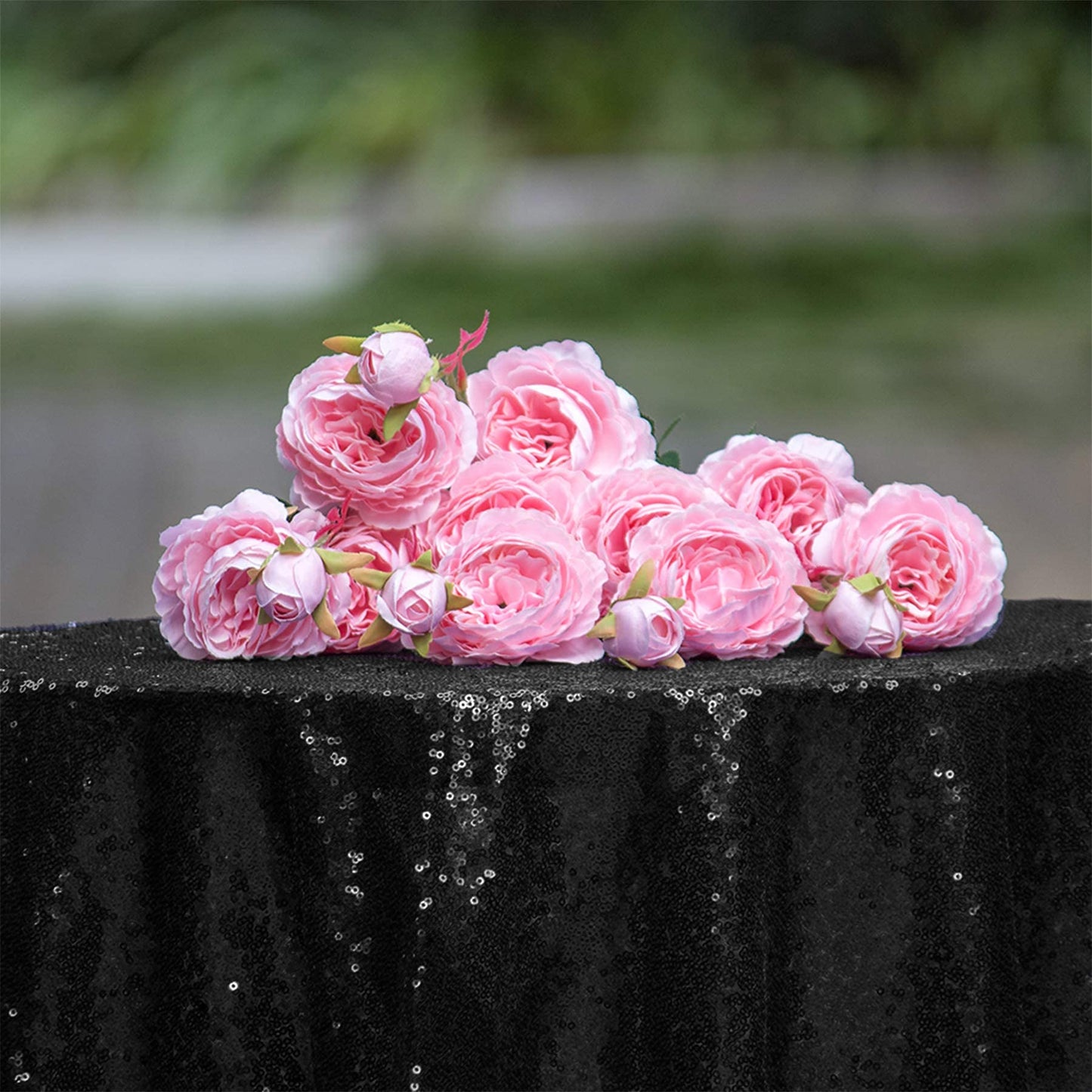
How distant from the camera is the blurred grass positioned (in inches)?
99.0

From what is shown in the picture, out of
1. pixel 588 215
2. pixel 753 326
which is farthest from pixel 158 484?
pixel 753 326

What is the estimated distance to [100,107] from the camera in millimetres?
2475

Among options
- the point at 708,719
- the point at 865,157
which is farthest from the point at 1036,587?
the point at 708,719

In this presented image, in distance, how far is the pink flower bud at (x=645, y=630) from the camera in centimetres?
67

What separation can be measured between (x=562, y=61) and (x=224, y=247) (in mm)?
700

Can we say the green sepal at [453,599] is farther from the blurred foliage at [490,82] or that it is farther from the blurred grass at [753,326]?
the blurred foliage at [490,82]

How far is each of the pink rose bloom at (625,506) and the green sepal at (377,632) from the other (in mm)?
111

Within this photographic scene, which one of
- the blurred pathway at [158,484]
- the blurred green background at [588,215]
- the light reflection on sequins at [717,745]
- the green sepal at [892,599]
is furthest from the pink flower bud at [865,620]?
the blurred green background at [588,215]

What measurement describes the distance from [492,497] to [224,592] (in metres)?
0.14

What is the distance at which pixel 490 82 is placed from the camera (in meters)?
2.53

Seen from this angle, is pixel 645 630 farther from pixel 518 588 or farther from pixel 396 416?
pixel 396 416

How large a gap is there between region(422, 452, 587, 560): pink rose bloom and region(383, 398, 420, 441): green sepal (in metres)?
0.04

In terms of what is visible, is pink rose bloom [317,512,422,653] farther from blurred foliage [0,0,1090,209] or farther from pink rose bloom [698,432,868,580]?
blurred foliage [0,0,1090,209]

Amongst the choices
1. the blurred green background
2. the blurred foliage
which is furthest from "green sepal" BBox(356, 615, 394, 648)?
the blurred foliage
